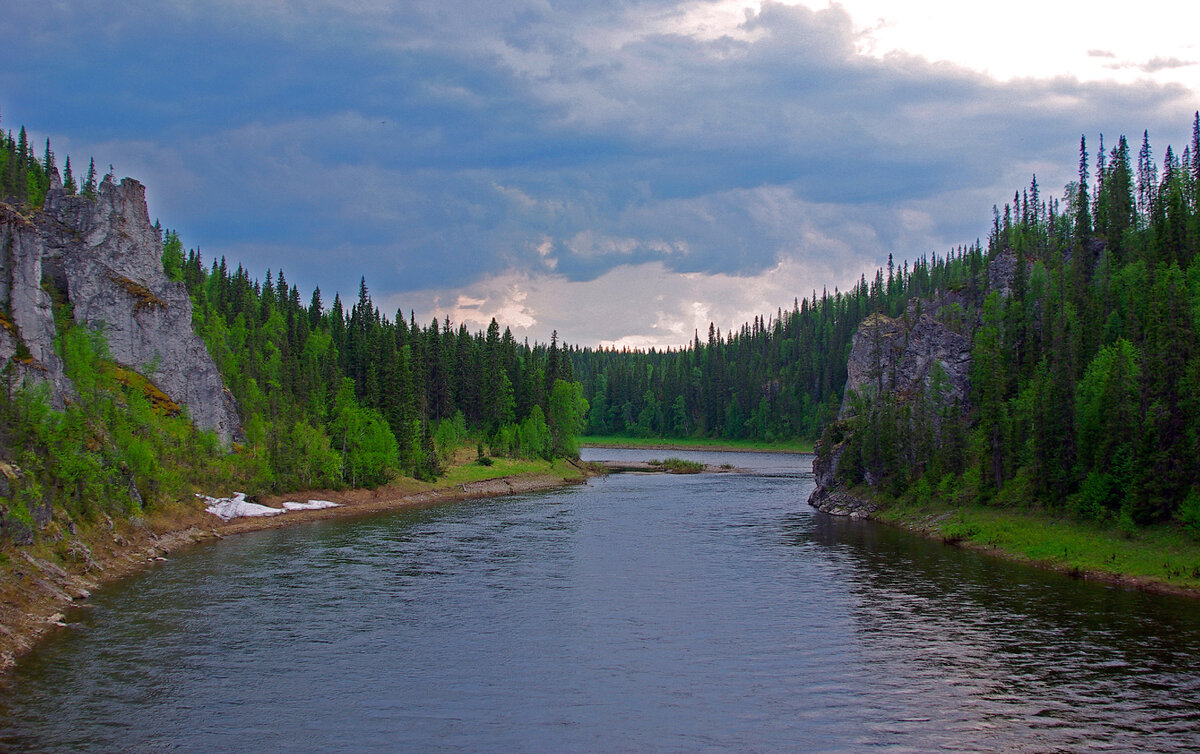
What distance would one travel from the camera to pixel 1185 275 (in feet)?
294

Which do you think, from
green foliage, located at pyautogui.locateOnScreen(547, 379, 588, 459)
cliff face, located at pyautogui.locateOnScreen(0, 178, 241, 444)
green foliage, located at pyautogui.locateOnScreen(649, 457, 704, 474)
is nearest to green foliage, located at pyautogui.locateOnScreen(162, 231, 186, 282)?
cliff face, located at pyautogui.locateOnScreen(0, 178, 241, 444)

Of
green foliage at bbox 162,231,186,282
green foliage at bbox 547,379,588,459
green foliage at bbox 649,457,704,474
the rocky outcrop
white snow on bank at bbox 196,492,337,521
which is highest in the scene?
green foliage at bbox 162,231,186,282

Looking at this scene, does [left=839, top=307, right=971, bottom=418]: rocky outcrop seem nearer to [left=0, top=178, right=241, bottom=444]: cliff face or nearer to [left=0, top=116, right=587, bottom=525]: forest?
[left=0, top=116, right=587, bottom=525]: forest

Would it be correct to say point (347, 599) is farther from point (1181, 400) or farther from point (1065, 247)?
point (1065, 247)

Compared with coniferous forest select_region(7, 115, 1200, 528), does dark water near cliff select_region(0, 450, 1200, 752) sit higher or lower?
lower

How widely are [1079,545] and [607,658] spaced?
38.7m

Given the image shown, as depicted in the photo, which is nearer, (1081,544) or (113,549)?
(113,549)

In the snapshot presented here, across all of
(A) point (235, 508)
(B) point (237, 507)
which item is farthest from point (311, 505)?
(A) point (235, 508)

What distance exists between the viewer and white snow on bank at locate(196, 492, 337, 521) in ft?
237

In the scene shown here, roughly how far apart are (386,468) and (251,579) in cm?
5155

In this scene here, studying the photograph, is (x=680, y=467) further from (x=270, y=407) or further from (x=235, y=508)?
(x=235, y=508)

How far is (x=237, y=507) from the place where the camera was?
7525 centimetres

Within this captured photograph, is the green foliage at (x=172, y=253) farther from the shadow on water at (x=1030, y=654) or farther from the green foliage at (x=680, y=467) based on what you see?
the shadow on water at (x=1030, y=654)

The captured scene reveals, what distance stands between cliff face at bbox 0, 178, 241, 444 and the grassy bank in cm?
7657
